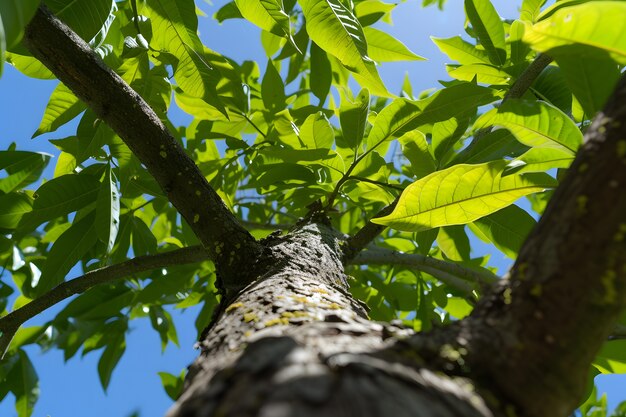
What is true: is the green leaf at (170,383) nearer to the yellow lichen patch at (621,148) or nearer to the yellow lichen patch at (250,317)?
the yellow lichen patch at (250,317)

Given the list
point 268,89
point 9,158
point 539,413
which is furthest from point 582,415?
point 9,158

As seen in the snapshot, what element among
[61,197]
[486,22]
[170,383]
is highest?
[486,22]

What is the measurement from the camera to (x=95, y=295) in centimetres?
214

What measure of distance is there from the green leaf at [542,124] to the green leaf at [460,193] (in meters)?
0.08

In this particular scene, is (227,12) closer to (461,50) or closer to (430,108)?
(461,50)

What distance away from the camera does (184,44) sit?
4.63ft

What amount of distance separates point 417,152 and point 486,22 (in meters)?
0.54

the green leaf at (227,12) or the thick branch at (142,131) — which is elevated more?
the green leaf at (227,12)

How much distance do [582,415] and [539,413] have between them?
2.01m

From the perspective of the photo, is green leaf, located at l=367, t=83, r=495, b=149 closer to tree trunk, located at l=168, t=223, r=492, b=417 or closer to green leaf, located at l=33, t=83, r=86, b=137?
tree trunk, located at l=168, t=223, r=492, b=417

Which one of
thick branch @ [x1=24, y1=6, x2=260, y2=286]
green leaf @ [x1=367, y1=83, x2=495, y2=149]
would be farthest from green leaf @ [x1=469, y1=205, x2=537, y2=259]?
thick branch @ [x1=24, y1=6, x2=260, y2=286]

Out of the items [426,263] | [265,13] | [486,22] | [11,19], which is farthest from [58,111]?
[486,22]

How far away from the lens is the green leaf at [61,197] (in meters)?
1.65

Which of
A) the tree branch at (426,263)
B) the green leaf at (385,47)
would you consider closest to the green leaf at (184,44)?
the green leaf at (385,47)
